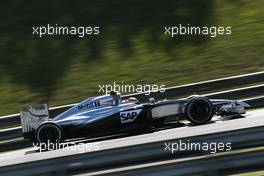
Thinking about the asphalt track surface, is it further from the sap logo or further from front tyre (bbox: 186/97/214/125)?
the sap logo

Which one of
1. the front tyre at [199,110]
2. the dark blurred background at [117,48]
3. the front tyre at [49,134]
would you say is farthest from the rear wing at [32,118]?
the dark blurred background at [117,48]

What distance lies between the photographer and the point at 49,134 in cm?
1005

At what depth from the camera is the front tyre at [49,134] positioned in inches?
394

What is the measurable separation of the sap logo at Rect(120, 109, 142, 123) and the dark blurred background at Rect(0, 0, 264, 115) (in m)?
4.18

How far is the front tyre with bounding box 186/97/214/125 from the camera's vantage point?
9734mm

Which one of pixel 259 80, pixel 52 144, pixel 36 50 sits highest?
pixel 36 50

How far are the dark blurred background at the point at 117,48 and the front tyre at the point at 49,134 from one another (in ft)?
12.9

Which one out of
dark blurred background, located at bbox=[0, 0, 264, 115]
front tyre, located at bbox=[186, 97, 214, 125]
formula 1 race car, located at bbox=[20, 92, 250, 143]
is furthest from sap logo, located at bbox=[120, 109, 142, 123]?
dark blurred background, located at bbox=[0, 0, 264, 115]

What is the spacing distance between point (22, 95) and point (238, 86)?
5441 millimetres

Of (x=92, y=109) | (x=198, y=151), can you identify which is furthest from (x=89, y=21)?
(x=198, y=151)

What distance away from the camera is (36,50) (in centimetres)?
1686

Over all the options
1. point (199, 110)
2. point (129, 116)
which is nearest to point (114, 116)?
point (129, 116)

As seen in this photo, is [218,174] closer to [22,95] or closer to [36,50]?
[22,95]

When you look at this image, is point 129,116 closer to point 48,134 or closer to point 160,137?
point 48,134
